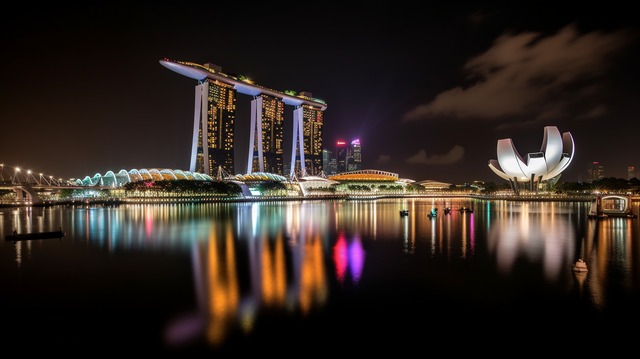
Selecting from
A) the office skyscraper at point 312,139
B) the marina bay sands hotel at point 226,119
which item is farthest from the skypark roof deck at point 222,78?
the office skyscraper at point 312,139

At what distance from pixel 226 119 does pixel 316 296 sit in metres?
78.2

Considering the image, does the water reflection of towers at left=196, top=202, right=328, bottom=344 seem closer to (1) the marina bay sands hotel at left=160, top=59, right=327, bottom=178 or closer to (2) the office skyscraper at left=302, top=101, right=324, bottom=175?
(1) the marina bay sands hotel at left=160, top=59, right=327, bottom=178

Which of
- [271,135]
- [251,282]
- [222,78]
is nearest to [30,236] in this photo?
[251,282]

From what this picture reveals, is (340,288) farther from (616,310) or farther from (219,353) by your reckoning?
(616,310)

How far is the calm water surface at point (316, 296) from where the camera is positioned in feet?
Answer: 19.7

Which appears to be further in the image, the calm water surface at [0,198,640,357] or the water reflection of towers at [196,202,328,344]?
the water reflection of towers at [196,202,328,344]

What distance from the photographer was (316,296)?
26.8 ft

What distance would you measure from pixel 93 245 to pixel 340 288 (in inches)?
445

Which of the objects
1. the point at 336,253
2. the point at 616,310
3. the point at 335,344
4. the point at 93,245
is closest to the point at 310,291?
the point at 335,344

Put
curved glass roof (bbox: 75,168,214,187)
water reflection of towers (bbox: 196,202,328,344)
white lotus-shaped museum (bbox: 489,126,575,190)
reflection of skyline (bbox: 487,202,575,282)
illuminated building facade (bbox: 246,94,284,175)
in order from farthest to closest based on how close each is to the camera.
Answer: illuminated building facade (bbox: 246,94,284,175) < curved glass roof (bbox: 75,168,214,187) < white lotus-shaped museum (bbox: 489,126,575,190) < reflection of skyline (bbox: 487,202,575,282) < water reflection of towers (bbox: 196,202,328,344)

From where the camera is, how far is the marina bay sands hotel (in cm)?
7600

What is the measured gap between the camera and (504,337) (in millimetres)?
6109

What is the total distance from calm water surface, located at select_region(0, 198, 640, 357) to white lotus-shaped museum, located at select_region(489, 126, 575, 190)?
1675 inches

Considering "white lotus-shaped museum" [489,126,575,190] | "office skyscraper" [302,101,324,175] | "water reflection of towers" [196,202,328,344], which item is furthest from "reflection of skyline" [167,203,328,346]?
"office skyscraper" [302,101,324,175]
